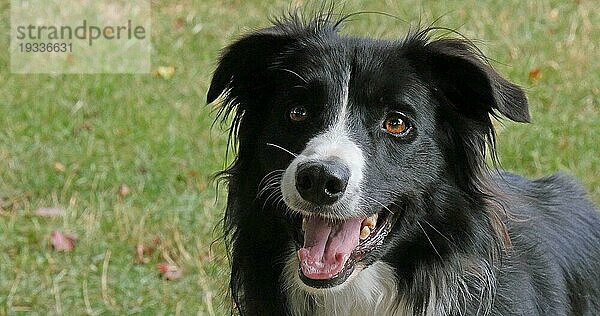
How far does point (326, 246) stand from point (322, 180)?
14.9 inches

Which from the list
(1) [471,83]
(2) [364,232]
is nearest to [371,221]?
(2) [364,232]

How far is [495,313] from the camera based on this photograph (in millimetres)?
3607

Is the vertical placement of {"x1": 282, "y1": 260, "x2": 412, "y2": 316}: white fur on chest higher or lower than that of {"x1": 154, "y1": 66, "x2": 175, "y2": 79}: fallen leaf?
lower

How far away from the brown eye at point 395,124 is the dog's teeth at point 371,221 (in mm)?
290

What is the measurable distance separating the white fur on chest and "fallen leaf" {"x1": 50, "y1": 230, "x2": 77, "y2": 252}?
2.20m

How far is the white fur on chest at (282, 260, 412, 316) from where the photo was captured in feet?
11.6

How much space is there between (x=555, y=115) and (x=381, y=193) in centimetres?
417

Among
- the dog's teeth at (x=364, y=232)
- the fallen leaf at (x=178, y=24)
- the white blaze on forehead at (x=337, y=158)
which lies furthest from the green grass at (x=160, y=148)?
the white blaze on forehead at (x=337, y=158)

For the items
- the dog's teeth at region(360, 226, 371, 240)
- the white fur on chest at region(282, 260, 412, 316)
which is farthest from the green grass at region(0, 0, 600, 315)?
the dog's teeth at region(360, 226, 371, 240)

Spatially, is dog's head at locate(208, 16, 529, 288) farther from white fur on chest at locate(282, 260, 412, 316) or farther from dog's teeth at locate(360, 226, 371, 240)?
white fur on chest at locate(282, 260, 412, 316)

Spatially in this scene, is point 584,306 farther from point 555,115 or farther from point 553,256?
point 555,115

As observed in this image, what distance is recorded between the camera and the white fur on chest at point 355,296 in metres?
3.55

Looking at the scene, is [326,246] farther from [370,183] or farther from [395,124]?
[395,124]

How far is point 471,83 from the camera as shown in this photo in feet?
11.3
